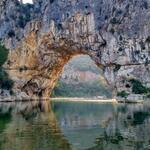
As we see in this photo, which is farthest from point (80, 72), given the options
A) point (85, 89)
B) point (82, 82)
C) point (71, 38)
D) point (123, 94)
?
point (123, 94)

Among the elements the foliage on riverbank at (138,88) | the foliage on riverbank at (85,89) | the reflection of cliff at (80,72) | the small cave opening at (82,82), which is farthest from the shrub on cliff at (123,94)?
the reflection of cliff at (80,72)

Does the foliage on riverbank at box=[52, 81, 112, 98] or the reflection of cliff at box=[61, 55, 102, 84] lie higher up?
the reflection of cliff at box=[61, 55, 102, 84]

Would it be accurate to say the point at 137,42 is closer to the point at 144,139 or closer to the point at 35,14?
the point at 35,14

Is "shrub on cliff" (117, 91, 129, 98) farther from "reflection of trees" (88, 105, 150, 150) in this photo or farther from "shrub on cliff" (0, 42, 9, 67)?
"reflection of trees" (88, 105, 150, 150)

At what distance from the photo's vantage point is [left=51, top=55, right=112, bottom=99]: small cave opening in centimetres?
13362

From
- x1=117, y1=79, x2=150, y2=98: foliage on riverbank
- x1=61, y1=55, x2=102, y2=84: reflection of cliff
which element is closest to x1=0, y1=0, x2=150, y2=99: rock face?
x1=117, y1=79, x2=150, y2=98: foliage on riverbank

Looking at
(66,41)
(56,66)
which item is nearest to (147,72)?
(66,41)

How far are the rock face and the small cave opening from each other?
4407 cm

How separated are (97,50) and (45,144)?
54947mm

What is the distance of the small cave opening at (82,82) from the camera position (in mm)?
133625

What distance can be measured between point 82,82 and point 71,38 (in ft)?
230

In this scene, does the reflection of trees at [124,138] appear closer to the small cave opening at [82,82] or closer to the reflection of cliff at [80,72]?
the small cave opening at [82,82]

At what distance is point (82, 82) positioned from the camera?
14375cm

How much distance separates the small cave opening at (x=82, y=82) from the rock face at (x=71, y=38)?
145 feet
